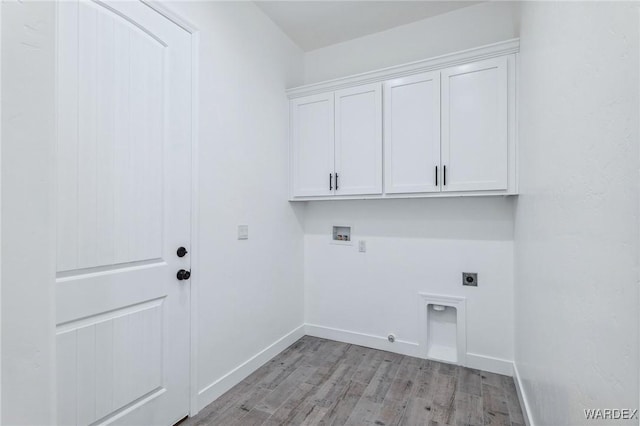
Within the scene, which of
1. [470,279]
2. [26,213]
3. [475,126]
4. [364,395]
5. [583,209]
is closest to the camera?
[26,213]

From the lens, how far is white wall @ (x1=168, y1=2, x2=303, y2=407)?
1.95m

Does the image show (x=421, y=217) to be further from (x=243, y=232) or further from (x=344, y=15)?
(x=344, y=15)

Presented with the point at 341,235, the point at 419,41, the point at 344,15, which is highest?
the point at 344,15

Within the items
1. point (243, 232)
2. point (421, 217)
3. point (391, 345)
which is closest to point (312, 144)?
point (243, 232)

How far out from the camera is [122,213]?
4.91 ft

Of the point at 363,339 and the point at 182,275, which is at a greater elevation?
the point at 182,275

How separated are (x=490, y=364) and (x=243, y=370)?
6.16 ft

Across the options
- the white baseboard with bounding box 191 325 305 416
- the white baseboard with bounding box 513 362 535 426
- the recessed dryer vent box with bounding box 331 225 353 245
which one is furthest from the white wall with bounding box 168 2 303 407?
the white baseboard with bounding box 513 362 535 426

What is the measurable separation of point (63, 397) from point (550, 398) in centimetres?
198

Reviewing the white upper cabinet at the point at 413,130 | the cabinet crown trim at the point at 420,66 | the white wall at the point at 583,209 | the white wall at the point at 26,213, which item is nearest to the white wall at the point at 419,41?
the cabinet crown trim at the point at 420,66

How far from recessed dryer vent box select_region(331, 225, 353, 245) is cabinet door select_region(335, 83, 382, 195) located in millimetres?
446

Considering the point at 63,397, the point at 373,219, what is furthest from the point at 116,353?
the point at 373,219

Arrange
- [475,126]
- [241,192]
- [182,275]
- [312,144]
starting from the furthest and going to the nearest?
[312,144] < [241,192] < [475,126] < [182,275]

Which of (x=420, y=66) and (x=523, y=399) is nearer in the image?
(x=523, y=399)
